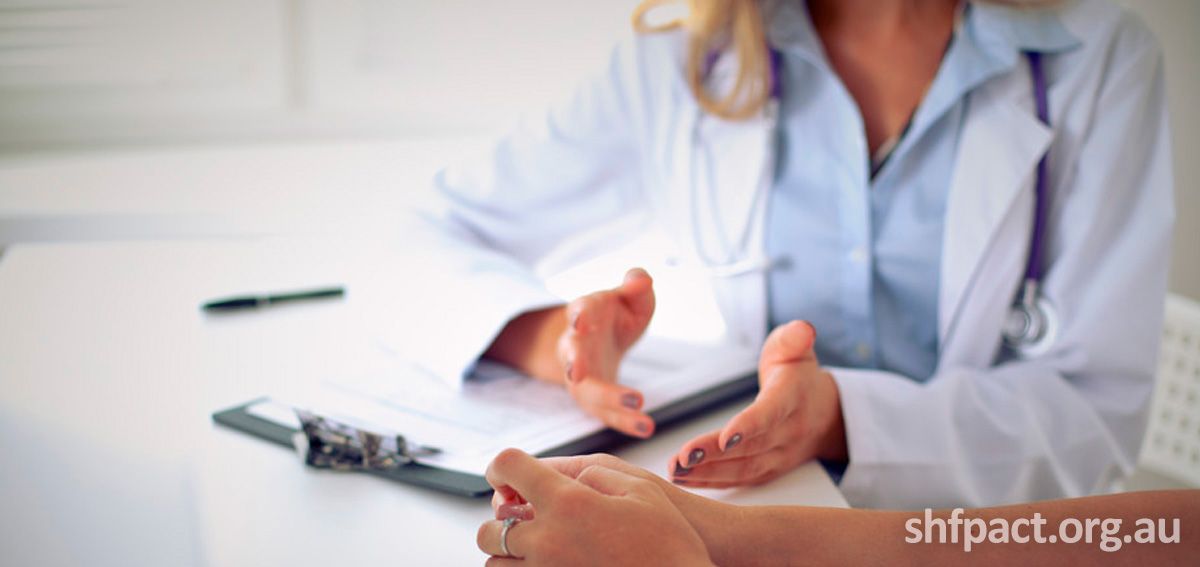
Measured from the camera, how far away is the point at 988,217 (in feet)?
2.42

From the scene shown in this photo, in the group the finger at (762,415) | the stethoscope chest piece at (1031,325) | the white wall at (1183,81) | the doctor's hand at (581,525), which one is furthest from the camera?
the white wall at (1183,81)

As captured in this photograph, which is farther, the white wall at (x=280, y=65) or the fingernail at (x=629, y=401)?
the white wall at (x=280, y=65)

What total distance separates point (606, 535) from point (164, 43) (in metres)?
0.82

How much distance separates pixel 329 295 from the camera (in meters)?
0.88

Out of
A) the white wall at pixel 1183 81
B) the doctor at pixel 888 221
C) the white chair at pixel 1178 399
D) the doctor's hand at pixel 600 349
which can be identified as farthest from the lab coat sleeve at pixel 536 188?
the white wall at pixel 1183 81

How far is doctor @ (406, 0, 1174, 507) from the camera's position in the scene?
24.1 inches

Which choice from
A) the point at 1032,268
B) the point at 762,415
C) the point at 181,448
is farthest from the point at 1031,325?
the point at 181,448

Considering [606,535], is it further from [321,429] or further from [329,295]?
[329,295]

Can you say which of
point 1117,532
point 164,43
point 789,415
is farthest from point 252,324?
point 1117,532

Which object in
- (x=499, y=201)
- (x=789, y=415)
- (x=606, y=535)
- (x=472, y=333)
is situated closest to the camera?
(x=606, y=535)

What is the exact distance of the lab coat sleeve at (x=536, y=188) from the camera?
837 mm

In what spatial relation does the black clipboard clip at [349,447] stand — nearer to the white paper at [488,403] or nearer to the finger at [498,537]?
the white paper at [488,403]

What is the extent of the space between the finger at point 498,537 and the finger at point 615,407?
0.51ft

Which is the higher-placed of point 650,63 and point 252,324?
point 650,63
